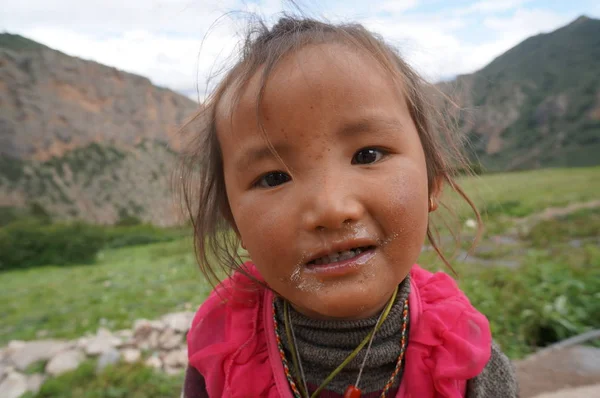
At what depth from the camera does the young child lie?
91 cm

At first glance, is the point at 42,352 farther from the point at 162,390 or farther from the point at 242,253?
the point at 242,253

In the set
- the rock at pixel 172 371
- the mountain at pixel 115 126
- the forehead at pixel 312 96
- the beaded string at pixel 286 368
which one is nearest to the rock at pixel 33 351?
the rock at pixel 172 371

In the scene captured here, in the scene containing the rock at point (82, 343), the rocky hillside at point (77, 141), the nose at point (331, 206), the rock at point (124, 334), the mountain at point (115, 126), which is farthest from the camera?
the rocky hillside at point (77, 141)

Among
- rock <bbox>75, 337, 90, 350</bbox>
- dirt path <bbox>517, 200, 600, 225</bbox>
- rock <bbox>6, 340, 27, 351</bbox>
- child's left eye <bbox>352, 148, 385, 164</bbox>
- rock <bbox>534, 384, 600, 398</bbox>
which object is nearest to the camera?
child's left eye <bbox>352, 148, 385, 164</bbox>

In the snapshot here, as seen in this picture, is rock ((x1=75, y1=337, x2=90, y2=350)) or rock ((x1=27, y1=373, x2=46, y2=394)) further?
rock ((x1=75, y1=337, x2=90, y2=350))

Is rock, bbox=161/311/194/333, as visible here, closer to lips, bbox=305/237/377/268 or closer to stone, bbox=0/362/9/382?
stone, bbox=0/362/9/382

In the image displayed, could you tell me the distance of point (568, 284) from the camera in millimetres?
3020

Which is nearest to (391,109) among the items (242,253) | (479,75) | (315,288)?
(315,288)

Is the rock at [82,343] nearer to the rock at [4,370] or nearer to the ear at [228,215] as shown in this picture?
the rock at [4,370]

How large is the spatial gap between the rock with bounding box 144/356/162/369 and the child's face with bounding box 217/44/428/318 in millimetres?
2362

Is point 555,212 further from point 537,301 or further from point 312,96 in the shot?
point 312,96

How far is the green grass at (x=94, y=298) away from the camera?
426 cm

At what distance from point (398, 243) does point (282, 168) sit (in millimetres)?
315

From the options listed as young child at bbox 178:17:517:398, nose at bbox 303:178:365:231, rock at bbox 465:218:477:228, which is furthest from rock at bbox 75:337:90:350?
rock at bbox 465:218:477:228
